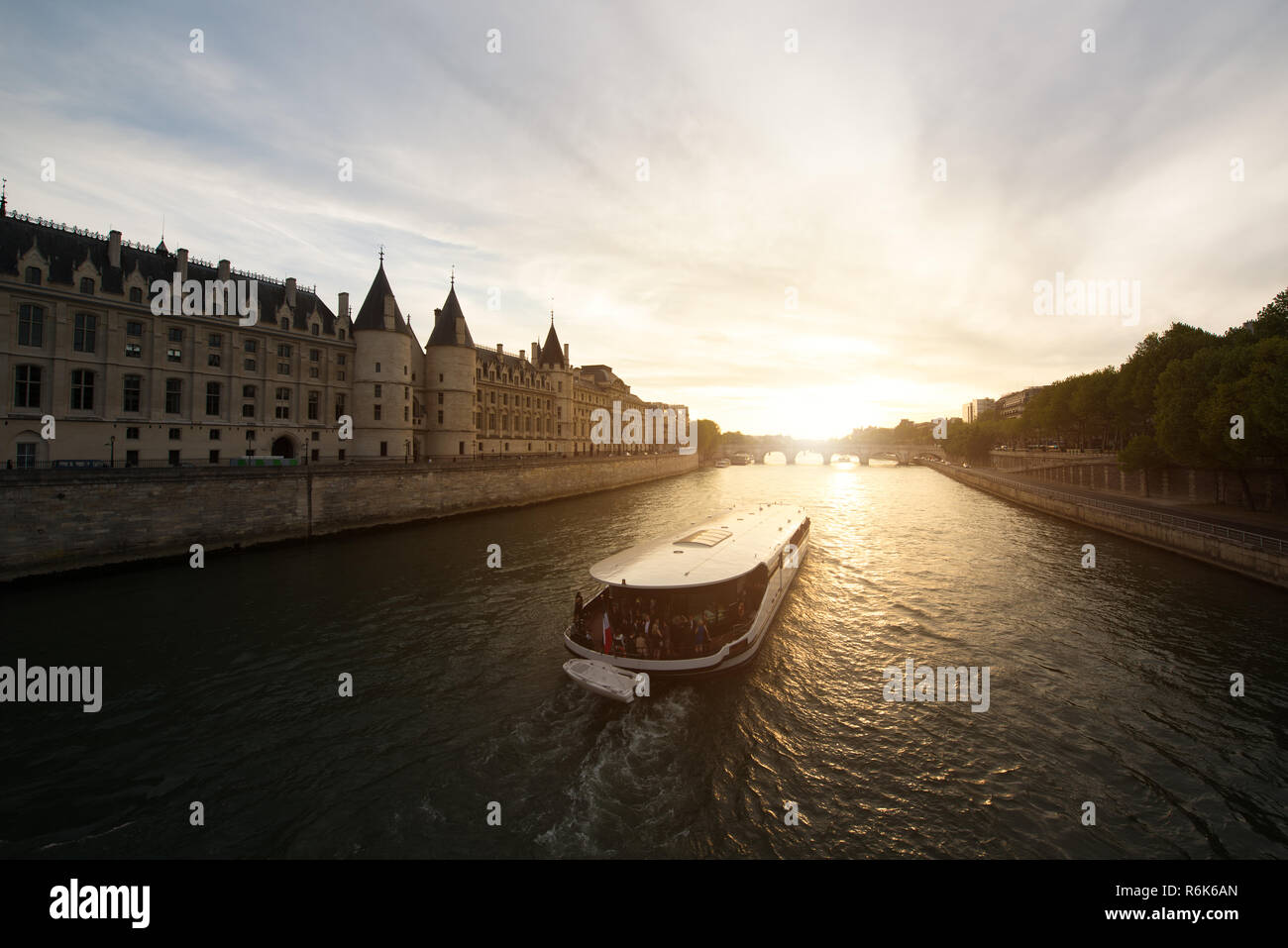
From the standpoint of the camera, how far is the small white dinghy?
13.4m

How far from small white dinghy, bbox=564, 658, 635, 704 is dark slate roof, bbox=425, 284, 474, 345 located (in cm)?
5306

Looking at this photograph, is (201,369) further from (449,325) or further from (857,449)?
(857,449)

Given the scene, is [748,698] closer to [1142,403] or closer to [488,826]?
[488,826]

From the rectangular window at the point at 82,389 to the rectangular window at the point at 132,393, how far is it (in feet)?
5.25

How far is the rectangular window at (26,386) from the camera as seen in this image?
33.3 metres

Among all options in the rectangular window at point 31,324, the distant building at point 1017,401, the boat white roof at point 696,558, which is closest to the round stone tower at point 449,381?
the rectangular window at point 31,324

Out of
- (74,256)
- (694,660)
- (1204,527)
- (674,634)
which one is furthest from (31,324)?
(1204,527)

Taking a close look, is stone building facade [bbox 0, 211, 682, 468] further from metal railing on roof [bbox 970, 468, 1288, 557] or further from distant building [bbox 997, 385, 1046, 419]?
distant building [bbox 997, 385, 1046, 419]

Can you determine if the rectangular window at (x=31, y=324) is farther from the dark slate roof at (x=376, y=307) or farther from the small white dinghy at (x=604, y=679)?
the small white dinghy at (x=604, y=679)

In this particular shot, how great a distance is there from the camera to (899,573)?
29.8 m

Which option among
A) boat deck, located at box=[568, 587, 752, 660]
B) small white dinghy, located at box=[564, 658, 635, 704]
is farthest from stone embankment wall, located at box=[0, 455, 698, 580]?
small white dinghy, located at box=[564, 658, 635, 704]

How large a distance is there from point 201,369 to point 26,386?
31.9 ft

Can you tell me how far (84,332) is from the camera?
36.0 m

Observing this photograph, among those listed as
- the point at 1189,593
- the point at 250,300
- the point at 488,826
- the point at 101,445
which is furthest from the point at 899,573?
the point at 250,300
